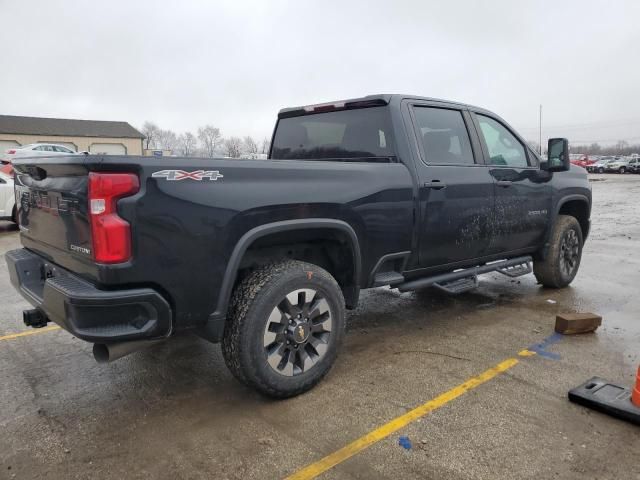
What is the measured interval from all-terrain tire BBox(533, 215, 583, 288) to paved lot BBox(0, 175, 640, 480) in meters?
0.99

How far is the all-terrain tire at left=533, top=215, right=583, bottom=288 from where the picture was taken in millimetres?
5797

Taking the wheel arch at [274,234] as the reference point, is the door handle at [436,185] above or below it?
above

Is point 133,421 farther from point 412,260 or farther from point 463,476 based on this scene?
point 412,260

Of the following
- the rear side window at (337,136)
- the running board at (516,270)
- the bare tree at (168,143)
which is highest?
the bare tree at (168,143)

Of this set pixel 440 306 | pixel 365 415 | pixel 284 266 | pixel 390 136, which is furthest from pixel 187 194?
pixel 440 306

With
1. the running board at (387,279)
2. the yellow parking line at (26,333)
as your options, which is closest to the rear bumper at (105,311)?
the running board at (387,279)

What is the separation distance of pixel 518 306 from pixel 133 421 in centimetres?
407

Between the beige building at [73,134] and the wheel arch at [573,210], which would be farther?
the beige building at [73,134]

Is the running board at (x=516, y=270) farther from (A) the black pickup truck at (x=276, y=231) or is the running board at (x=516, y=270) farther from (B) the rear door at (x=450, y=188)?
(B) the rear door at (x=450, y=188)

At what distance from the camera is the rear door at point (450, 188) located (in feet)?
13.4

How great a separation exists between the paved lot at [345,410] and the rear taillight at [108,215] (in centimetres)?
111

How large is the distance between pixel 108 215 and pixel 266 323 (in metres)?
1.10

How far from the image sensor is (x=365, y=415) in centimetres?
307

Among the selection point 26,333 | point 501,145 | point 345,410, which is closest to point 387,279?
point 345,410
